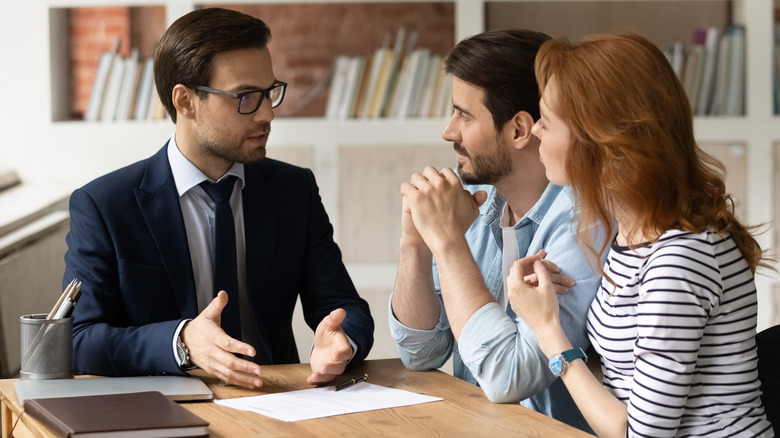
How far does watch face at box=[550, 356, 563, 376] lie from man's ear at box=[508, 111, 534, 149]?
632 millimetres

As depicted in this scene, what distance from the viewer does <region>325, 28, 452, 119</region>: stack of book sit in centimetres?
371

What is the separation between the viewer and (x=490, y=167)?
1.90 metres

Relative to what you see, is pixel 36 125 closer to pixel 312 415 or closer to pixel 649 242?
pixel 312 415

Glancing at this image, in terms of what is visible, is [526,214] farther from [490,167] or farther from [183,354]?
[183,354]

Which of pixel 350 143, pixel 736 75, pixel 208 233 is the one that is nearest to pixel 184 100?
pixel 208 233

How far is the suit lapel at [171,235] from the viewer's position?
75.3 inches

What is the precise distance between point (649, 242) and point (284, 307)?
1.01 m

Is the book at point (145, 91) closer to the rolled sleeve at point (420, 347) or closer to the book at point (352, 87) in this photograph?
the book at point (352, 87)

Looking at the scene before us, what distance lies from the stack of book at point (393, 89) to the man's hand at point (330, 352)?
211cm

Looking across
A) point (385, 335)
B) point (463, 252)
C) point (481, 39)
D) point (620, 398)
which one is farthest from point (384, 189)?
point (620, 398)

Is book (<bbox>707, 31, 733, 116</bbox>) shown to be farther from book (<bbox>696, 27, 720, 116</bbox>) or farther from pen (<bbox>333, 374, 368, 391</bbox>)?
pen (<bbox>333, 374, 368, 391</bbox>)

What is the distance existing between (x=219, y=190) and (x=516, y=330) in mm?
845

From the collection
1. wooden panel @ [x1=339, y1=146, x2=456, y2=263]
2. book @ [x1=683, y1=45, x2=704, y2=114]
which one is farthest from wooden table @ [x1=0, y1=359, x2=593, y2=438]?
book @ [x1=683, y1=45, x2=704, y2=114]

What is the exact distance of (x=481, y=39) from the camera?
1888mm
